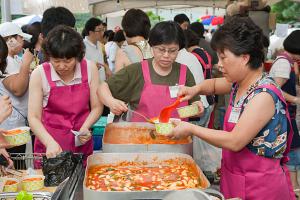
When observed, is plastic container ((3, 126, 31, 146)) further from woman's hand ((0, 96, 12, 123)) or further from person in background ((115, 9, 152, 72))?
person in background ((115, 9, 152, 72))

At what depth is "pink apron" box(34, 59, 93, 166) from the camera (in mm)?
2307

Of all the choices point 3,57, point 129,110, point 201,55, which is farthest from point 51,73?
point 201,55

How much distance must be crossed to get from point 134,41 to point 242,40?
1.60 metres

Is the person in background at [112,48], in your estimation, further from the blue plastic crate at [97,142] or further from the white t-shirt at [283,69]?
the white t-shirt at [283,69]

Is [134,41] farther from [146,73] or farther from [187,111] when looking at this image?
[187,111]

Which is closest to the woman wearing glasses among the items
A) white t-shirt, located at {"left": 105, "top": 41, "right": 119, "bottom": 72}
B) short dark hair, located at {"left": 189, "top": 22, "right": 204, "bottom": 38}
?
short dark hair, located at {"left": 189, "top": 22, "right": 204, "bottom": 38}

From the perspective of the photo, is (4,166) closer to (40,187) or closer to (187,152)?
(40,187)

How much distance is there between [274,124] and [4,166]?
4.22 feet

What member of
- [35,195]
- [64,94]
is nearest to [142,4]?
[64,94]

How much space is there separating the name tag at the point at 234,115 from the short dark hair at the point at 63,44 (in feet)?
2.86

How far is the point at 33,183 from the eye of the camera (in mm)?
1774

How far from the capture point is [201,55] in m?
4.25

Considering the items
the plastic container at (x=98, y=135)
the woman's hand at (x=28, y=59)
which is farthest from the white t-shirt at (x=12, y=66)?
the plastic container at (x=98, y=135)

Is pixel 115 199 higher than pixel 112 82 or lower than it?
lower
